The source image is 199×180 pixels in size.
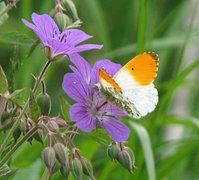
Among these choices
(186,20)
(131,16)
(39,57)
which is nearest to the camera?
(39,57)

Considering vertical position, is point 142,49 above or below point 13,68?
below

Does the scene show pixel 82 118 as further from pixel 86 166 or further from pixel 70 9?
pixel 70 9

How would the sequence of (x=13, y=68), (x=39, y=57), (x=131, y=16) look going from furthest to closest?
(x=131, y=16) < (x=39, y=57) < (x=13, y=68)

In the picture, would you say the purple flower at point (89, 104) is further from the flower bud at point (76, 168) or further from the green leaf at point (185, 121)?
the green leaf at point (185, 121)

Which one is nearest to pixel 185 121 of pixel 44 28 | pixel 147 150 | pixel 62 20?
pixel 147 150

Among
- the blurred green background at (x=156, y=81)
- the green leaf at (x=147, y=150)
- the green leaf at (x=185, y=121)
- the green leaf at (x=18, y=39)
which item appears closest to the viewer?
the green leaf at (x=18, y=39)

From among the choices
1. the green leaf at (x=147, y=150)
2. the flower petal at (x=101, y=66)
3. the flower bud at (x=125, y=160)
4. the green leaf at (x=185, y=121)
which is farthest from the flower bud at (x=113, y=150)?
the green leaf at (x=185, y=121)

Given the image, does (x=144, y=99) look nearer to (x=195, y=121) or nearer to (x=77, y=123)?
(x=77, y=123)

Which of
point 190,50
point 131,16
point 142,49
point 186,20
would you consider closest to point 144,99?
point 142,49
